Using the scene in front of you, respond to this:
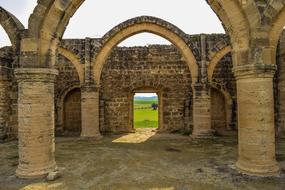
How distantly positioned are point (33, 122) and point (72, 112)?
8005mm

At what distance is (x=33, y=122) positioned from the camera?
4672mm

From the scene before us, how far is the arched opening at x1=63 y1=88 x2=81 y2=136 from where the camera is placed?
1242 centimetres

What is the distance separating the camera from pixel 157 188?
4051 mm

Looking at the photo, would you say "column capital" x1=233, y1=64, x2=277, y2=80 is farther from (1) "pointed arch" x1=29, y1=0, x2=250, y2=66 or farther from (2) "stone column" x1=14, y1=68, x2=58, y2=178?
(2) "stone column" x1=14, y1=68, x2=58, y2=178

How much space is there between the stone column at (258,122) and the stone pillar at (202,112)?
Result: 4613mm

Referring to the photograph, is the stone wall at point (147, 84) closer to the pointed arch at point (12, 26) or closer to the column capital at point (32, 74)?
the pointed arch at point (12, 26)

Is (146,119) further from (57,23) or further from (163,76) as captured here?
(57,23)

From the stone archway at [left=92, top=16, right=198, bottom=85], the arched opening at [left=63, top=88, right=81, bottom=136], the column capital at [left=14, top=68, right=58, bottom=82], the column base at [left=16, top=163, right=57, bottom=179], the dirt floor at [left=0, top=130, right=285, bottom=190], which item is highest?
the stone archway at [left=92, top=16, right=198, bottom=85]

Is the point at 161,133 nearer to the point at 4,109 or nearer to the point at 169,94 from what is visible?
the point at 169,94

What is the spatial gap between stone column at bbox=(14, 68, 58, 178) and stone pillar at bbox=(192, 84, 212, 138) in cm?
637

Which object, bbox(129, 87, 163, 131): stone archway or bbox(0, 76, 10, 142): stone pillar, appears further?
bbox(129, 87, 163, 131): stone archway

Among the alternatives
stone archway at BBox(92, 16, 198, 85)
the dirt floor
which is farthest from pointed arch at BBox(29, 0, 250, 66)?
stone archway at BBox(92, 16, 198, 85)

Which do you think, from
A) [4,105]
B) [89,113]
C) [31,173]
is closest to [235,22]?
[31,173]

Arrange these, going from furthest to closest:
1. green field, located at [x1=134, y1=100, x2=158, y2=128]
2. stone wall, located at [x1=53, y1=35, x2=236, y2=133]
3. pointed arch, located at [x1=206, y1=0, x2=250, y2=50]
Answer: green field, located at [x1=134, y1=100, x2=158, y2=128] < stone wall, located at [x1=53, y1=35, x2=236, y2=133] < pointed arch, located at [x1=206, y1=0, x2=250, y2=50]
